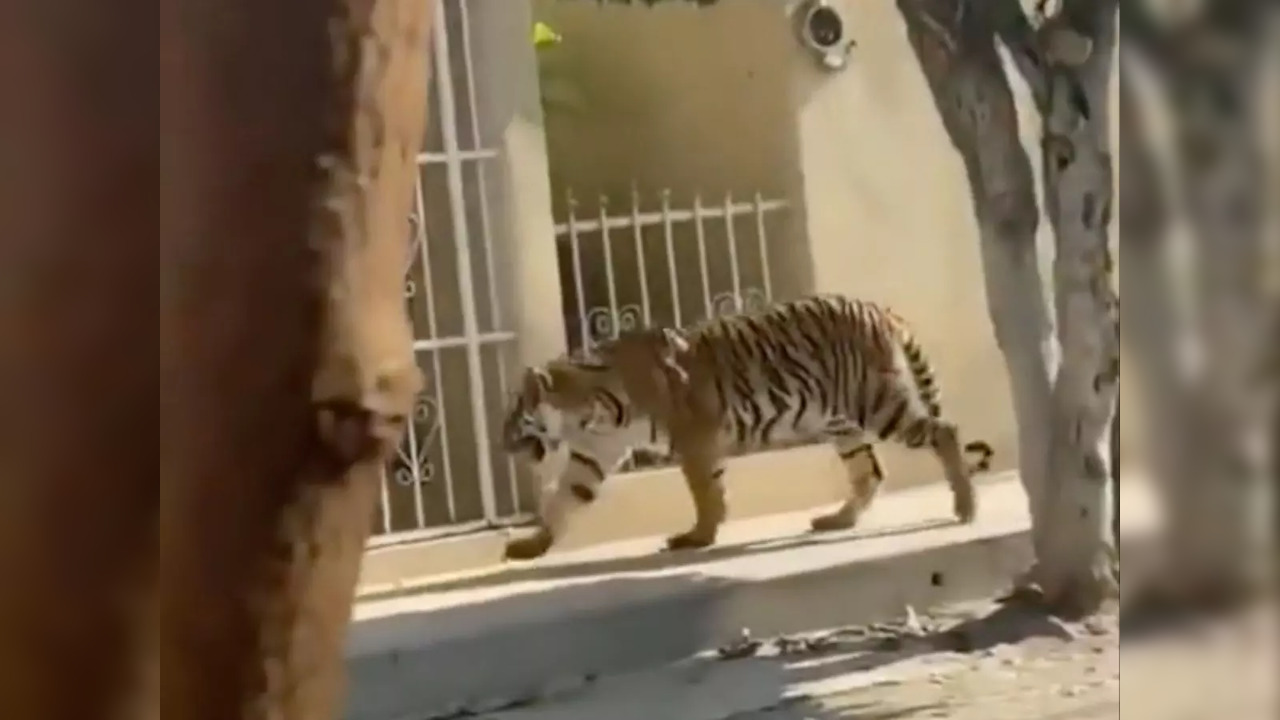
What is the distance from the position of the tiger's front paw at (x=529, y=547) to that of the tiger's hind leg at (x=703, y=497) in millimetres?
76

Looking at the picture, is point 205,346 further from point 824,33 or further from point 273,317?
point 824,33

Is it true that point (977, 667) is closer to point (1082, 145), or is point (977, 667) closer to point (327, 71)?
point (1082, 145)

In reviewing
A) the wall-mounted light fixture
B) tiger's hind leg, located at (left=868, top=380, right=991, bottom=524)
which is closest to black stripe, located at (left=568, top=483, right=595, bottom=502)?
tiger's hind leg, located at (left=868, top=380, right=991, bottom=524)

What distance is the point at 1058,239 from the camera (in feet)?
2.89

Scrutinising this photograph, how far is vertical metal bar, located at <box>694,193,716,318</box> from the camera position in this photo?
3.26 ft

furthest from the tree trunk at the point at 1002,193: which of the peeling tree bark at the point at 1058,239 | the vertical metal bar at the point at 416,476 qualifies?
the vertical metal bar at the point at 416,476

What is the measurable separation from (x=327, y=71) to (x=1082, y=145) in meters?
0.64

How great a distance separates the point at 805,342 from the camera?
102 centimetres

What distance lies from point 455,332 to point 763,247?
0.72ft

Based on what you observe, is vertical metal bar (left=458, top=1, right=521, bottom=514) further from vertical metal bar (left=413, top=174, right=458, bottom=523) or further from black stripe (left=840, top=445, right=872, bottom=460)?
black stripe (left=840, top=445, right=872, bottom=460)

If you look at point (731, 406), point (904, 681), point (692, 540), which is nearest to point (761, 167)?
point (731, 406)

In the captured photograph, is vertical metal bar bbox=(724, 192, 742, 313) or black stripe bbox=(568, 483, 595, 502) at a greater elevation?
vertical metal bar bbox=(724, 192, 742, 313)

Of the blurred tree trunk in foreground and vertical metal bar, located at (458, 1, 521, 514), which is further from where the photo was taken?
vertical metal bar, located at (458, 1, 521, 514)

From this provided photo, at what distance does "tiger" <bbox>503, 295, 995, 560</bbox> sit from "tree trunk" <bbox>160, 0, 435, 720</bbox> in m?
0.66
